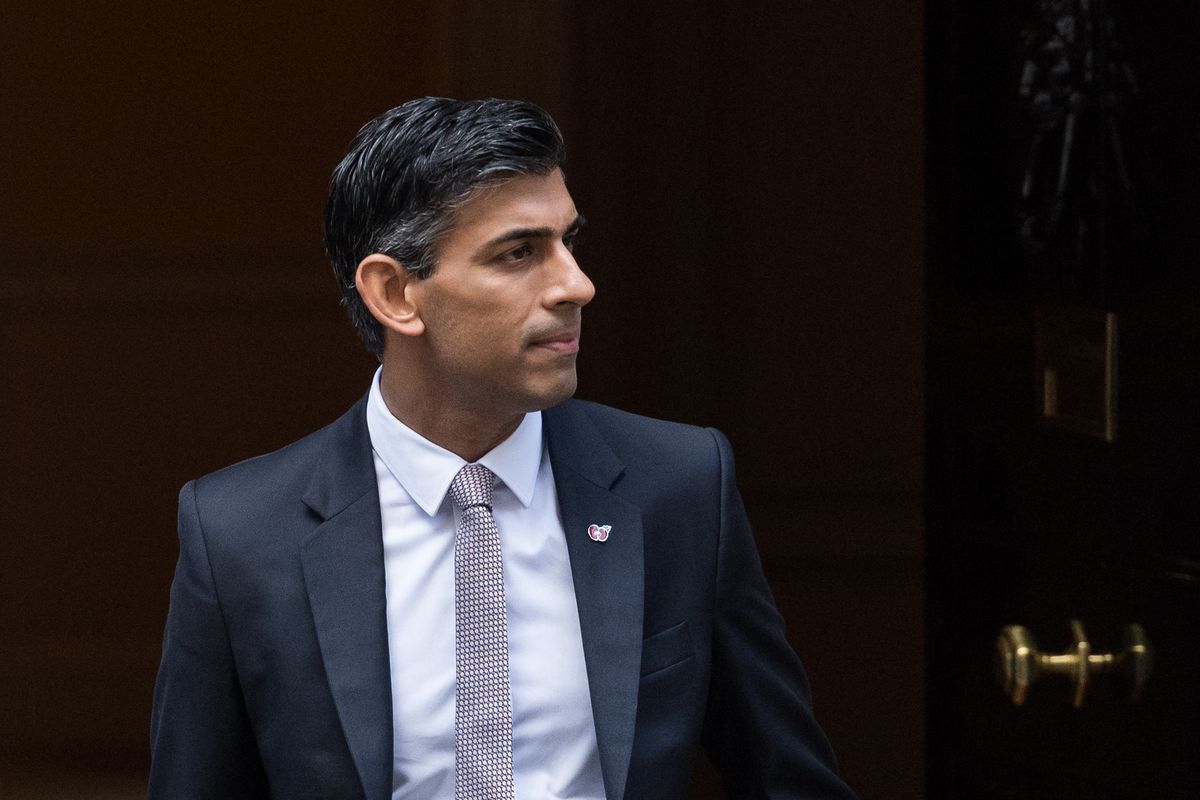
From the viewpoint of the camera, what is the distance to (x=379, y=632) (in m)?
1.82

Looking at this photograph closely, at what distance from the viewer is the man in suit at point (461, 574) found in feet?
5.95

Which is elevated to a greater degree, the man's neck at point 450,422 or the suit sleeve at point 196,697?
the man's neck at point 450,422

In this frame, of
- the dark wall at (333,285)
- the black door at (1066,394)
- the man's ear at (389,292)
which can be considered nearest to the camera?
the man's ear at (389,292)

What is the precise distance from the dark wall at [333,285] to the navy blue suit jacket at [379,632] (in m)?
1.15

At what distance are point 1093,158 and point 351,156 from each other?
116 centimetres

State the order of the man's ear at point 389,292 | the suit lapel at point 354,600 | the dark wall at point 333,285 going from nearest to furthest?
the suit lapel at point 354,600 → the man's ear at point 389,292 → the dark wall at point 333,285

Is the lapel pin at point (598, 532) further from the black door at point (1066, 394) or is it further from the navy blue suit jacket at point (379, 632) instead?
the black door at point (1066, 394)

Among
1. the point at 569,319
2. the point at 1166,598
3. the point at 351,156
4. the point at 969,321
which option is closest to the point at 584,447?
the point at 569,319

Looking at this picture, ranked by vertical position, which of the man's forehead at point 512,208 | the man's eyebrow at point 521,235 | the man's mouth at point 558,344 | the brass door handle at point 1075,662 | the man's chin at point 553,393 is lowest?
the brass door handle at point 1075,662

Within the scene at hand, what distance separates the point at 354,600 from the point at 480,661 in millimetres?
155

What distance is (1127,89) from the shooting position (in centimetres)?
236

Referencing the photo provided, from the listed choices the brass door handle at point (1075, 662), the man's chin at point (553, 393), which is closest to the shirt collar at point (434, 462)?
the man's chin at point (553, 393)

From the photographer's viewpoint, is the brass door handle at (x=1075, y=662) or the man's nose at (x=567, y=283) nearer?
the man's nose at (x=567, y=283)

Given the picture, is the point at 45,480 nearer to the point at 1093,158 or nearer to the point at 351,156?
the point at 351,156
